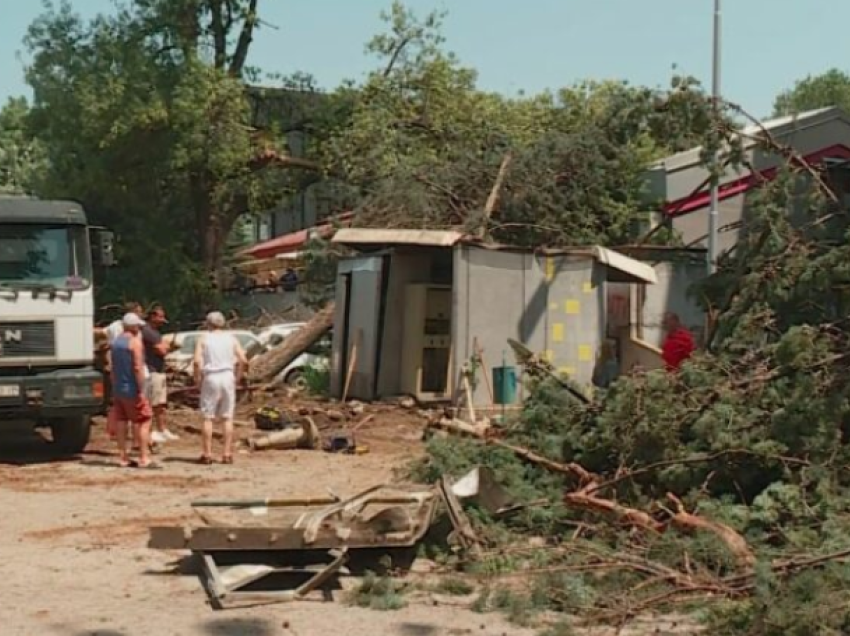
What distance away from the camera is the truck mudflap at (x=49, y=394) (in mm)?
13906

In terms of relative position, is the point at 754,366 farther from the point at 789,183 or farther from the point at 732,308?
the point at 789,183

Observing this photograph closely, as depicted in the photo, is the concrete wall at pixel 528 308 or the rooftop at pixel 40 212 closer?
the rooftop at pixel 40 212

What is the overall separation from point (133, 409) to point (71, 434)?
61.2 inches

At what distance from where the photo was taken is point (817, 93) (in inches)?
3551

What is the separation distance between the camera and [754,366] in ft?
35.2

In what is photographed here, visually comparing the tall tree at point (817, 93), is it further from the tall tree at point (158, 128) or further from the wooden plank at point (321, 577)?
the wooden plank at point (321, 577)

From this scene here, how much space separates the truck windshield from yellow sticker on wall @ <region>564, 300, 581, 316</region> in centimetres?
771

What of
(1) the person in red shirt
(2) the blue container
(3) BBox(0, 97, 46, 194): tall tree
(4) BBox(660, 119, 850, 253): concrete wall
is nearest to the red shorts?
(1) the person in red shirt

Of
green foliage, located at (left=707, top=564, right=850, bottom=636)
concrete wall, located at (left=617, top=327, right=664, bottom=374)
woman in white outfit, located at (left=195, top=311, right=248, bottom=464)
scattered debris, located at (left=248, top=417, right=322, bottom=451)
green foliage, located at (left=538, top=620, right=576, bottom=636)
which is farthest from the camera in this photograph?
concrete wall, located at (left=617, top=327, right=664, bottom=374)

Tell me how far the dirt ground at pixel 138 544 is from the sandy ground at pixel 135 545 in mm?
11

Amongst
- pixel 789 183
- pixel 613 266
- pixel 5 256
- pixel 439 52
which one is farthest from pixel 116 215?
pixel 789 183

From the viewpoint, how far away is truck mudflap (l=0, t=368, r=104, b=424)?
13.9 meters

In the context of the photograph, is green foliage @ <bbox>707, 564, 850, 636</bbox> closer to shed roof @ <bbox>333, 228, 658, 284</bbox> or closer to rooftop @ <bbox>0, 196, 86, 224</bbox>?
rooftop @ <bbox>0, 196, 86, 224</bbox>

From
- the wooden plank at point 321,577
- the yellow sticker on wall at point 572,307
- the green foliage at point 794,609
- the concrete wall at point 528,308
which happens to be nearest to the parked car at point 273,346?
the concrete wall at point 528,308
